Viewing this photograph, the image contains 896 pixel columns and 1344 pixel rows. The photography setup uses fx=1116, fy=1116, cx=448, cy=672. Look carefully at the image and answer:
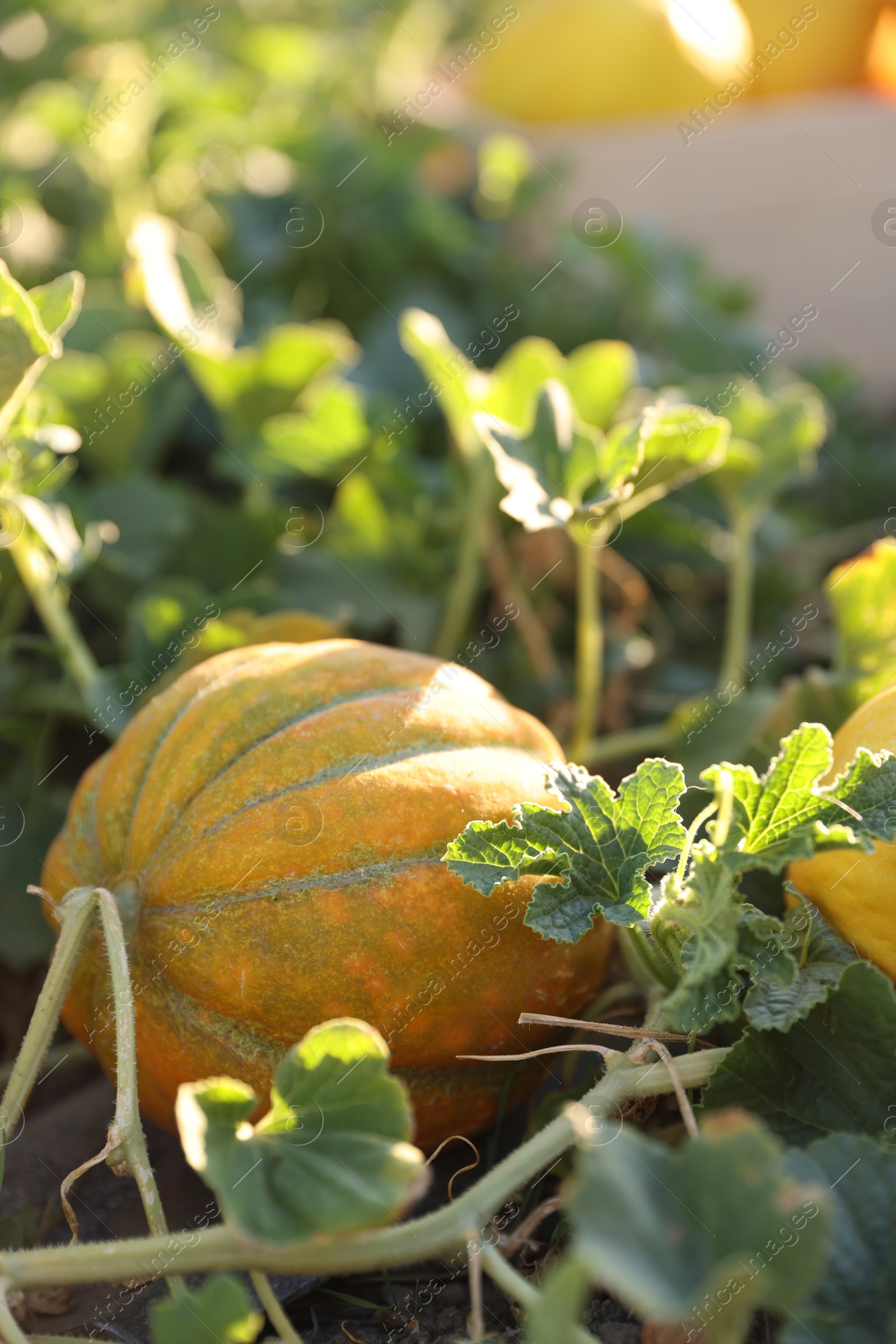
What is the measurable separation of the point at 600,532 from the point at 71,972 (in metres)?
0.76

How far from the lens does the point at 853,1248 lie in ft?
2.51

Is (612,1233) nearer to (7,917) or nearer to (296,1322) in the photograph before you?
(296,1322)

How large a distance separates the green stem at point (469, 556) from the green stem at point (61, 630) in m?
0.54

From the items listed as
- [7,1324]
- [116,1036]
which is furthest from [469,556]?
[7,1324]

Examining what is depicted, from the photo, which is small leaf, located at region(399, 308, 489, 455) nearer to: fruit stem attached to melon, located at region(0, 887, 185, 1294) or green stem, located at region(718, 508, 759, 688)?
green stem, located at region(718, 508, 759, 688)

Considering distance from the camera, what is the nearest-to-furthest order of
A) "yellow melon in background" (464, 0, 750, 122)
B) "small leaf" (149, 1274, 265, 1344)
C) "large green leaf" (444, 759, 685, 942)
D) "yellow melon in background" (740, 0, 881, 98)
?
"small leaf" (149, 1274, 265, 1344) → "large green leaf" (444, 759, 685, 942) → "yellow melon in background" (464, 0, 750, 122) → "yellow melon in background" (740, 0, 881, 98)

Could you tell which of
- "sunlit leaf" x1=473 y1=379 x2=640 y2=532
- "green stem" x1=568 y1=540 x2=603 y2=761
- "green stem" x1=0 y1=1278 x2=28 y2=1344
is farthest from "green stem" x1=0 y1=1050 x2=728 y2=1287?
"green stem" x1=568 y1=540 x2=603 y2=761

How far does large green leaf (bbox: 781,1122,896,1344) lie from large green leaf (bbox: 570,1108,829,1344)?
0.25 ft

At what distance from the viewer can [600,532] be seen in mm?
1347

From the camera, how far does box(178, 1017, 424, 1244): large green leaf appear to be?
726 mm

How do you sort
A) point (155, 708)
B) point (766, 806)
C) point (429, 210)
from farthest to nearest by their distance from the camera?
point (429, 210)
point (155, 708)
point (766, 806)

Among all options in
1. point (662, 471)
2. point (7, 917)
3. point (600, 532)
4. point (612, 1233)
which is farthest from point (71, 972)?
point (662, 471)

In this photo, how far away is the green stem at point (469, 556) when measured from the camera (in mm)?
1692

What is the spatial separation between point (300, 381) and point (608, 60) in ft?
6.75
